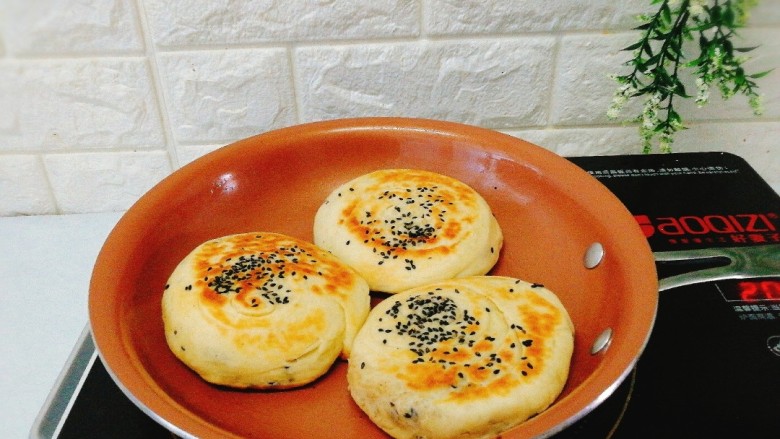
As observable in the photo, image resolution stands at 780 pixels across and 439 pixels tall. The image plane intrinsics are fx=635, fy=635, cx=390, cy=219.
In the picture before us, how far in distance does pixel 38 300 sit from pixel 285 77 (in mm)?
571

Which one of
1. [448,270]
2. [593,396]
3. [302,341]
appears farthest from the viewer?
[448,270]

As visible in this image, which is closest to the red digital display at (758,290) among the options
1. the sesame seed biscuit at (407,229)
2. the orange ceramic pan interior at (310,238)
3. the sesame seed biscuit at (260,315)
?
the orange ceramic pan interior at (310,238)

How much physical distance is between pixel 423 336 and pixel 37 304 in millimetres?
700

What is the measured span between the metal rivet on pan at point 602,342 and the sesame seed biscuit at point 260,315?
301mm

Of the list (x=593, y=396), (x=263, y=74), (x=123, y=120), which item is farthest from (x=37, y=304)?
(x=593, y=396)

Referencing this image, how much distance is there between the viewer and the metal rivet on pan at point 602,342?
0.76 m

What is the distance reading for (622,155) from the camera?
48.5 inches

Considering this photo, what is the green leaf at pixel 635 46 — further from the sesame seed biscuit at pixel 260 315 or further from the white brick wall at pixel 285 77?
the sesame seed biscuit at pixel 260 315

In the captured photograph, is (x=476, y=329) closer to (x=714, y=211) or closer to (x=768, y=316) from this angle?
(x=768, y=316)

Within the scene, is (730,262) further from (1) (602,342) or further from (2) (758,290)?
(1) (602,342)

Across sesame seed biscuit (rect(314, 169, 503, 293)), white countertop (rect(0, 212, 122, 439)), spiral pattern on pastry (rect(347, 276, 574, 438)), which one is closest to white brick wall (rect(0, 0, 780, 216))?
white countertop (rect(0, 212, 122, 439))

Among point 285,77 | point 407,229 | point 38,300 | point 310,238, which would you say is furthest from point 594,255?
point 38,300

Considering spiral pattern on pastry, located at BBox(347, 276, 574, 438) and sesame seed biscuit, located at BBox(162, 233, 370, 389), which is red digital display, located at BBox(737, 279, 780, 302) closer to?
spiral pattern on pastry, located at BBox(347, 276, 574, 438)

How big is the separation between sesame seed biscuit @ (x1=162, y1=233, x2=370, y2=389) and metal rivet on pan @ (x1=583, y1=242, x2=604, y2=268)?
0.32m
